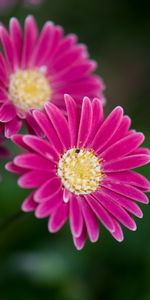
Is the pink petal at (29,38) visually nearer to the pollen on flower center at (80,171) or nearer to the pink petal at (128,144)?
the pollen on flower center at (80,171)

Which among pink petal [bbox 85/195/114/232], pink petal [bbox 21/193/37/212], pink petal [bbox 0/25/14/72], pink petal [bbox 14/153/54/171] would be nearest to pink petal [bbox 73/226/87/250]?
pink petal [bbox 85/195/114/232]

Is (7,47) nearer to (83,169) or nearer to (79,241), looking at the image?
→ (83,169)

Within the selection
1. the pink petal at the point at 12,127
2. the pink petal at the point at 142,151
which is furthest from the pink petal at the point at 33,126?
the pink petal at the point at 142,151

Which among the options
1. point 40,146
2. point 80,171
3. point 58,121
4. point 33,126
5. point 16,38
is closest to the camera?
point 40,146

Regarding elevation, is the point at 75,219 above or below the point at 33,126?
below

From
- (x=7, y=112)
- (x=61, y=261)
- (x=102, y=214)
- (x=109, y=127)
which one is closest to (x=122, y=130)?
(x=109, y=127)

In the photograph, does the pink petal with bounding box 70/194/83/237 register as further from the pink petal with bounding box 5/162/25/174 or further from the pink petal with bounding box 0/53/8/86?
the pink petal with bounding box 0/53/8/86
